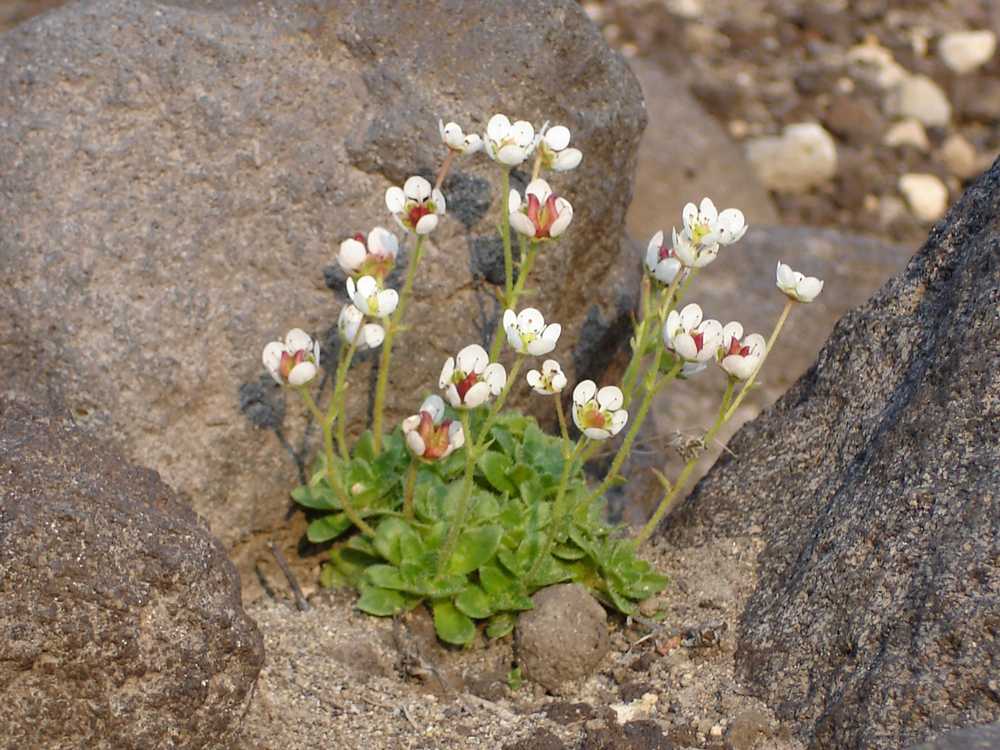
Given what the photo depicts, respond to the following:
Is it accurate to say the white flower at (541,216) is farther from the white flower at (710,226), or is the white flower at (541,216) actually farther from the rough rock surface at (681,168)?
the rough rock surface at (681,168)

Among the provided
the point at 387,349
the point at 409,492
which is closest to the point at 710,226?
the point at 387,349

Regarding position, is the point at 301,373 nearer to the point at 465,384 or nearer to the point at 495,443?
the point at 465,384

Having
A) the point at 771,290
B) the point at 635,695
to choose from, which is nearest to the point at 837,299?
the point at 771,290

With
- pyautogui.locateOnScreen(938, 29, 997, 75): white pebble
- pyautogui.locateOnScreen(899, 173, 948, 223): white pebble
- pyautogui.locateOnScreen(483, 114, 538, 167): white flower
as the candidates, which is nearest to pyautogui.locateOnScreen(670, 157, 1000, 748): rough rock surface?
pyautogui.locateOnScreen(483, 114, 538, 167): white flower

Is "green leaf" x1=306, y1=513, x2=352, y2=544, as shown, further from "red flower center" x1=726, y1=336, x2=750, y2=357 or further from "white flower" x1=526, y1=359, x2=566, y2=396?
"red flower center" x1=726, y1=336, x2=750, y2=357

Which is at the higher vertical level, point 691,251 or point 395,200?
point 691,251

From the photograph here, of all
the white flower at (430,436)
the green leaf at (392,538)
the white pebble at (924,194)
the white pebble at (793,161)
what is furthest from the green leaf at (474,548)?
the white pebble at (924,194)
